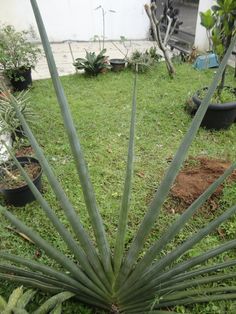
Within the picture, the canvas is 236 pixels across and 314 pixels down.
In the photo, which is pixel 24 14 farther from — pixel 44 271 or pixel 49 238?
pixel 44 271

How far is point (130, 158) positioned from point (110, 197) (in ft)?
4.54

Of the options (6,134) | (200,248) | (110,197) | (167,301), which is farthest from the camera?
(6,134)

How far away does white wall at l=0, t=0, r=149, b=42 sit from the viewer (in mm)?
7465

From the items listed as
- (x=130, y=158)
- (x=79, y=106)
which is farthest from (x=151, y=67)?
(x=130, y=158)

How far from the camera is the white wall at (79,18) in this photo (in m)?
7.46

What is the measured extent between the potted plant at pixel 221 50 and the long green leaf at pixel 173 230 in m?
2.51

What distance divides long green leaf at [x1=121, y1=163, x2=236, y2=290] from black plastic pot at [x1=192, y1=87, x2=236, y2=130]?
8.22 ft

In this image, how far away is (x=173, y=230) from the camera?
127cm

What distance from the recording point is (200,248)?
7.16 feet

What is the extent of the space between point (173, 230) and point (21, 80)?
4151 millimetres

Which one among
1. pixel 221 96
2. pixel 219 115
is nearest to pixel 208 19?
pixel 221 96

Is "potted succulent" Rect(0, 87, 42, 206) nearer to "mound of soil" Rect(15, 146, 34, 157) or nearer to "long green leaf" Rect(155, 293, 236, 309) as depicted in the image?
"mound of soil" Rect(15, 146, 34, 157)

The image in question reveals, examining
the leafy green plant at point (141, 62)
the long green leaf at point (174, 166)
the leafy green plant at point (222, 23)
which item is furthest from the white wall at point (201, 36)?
the long green leaf at point (174, 166)

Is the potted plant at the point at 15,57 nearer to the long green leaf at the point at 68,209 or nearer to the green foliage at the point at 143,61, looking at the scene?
Result: the green foliage at the point at 143,61
